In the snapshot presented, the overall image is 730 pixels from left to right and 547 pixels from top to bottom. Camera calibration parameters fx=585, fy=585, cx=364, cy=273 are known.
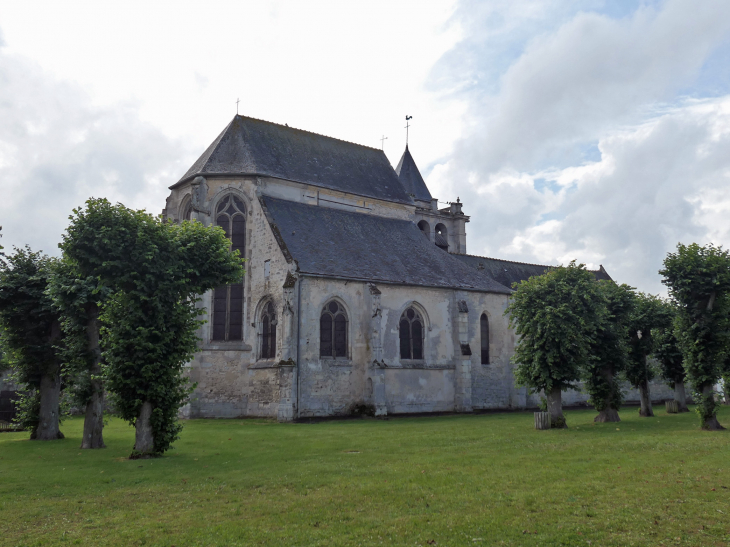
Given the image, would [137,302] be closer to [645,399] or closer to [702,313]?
[702,313]

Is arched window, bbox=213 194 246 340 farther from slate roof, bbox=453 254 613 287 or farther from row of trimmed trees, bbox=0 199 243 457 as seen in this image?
slate roof, bbox=453 254 613 287

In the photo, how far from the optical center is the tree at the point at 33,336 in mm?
20719

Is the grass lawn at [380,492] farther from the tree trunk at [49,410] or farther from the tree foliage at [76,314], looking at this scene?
the tree trunk at [49,410]

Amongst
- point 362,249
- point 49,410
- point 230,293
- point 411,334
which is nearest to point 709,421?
point 411,334

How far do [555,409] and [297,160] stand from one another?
820 inches

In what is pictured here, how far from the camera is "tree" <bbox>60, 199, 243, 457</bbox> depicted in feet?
51.6

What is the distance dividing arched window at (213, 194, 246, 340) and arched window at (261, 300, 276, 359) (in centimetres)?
133

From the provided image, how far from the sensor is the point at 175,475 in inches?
505

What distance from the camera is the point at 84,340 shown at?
741 inches

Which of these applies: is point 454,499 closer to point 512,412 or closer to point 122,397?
point 122,397

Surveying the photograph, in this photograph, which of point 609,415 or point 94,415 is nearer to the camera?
point 94,415

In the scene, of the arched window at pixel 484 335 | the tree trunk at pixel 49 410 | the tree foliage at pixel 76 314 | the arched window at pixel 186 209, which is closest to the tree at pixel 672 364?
the arched window at pixel 484 335

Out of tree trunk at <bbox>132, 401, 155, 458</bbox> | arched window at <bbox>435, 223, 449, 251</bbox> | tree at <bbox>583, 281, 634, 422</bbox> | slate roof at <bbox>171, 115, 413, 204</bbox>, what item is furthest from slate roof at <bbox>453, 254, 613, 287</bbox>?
tree trunk at <bbox>132, 401, 155, 458</bbox>

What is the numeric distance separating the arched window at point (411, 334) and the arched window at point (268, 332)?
690 cm
